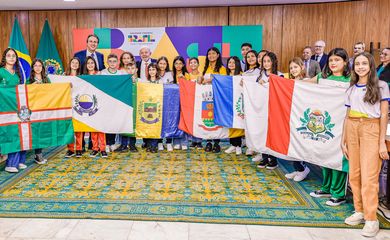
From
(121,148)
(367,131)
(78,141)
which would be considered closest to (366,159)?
(367,131)

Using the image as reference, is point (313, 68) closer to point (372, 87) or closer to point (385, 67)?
point (385, 67)

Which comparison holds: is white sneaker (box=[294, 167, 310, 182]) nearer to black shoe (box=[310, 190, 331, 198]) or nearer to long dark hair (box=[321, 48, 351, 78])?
black shoe (box=[310, 190, 331, 198])

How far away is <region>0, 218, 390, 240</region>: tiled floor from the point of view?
2670 millimetres

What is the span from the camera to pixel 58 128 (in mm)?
4820

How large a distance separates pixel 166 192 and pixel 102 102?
1990 mm

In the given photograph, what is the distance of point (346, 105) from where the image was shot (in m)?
2.89

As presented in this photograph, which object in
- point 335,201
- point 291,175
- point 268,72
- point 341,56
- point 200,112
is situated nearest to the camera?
point 341,56

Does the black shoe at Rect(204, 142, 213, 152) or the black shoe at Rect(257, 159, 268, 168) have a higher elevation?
the black shoe at Rect(204, 142, 213, 152)

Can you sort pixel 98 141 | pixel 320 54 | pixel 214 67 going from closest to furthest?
pixel 98 141 → pixel 214 67 → pixel 320 54

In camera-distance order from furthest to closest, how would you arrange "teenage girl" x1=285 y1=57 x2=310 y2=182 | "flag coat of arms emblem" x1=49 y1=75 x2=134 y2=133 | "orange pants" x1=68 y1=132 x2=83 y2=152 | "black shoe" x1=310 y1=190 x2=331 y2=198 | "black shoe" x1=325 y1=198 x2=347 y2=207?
"orange pants" x1=68 y1=132 x2=83 y2=152
"flag coat of arms emblem" x1=49 y1=75 x2=134 y2=133
"teenage girl" x1=285 y1=57 x2=310 y2=182
"black shoe" x1=310 y1=190 x2=331 y2=198
"black shoe" x1=325 y1=198 x2=347 y2=207

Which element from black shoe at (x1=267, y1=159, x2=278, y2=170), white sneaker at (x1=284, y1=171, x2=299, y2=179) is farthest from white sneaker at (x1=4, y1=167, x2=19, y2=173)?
white sneaker at (x1=284, y1=171, x2=299, y2=179)

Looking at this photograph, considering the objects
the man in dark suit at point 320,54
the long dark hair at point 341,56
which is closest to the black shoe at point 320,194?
the long dark hair at point 341,56

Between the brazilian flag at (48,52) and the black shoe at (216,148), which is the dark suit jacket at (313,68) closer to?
the black shoe at (216,148)

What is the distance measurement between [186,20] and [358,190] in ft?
19.3
